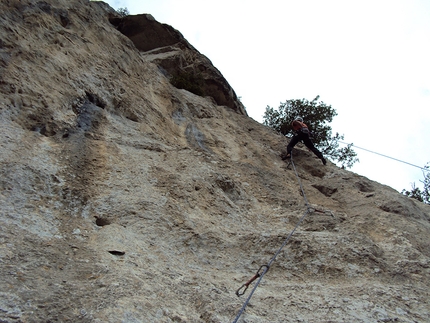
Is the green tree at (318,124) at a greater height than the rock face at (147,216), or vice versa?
the green tree at (318,124)

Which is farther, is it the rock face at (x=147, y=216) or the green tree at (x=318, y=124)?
the green tree at (x=318, y=124)

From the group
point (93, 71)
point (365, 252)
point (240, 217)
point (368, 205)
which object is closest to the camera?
point (365, 252)

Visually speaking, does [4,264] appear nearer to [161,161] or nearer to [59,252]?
[59,252]

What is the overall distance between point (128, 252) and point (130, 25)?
12.9 meters

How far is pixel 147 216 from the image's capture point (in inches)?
193

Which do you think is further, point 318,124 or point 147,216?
point 318,124

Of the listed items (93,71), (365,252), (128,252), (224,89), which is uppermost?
(224,89)

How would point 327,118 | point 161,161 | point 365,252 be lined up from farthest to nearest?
point 327,118
point 161,161
point 365,252

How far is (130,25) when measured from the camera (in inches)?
595

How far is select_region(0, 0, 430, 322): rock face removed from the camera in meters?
3.48

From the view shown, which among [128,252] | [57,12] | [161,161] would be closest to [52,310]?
[128,252]

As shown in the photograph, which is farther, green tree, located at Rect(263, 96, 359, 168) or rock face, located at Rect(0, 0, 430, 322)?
green tree, located at Rect(263, 96, 359, 168)

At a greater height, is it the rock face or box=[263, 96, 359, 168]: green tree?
box=[263, 96, 359, 168]: green tree

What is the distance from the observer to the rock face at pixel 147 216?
348cm
